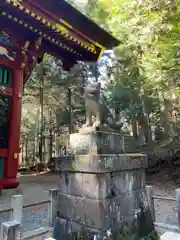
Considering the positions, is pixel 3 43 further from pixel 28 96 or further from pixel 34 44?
pixel 28 96

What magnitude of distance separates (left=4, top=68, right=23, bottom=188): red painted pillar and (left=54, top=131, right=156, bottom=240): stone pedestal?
96 cm

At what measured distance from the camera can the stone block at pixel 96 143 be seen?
3.41 m

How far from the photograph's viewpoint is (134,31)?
639 cm

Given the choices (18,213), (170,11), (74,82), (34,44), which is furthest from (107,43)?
(74,82)

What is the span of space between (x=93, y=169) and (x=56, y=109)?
11.5m

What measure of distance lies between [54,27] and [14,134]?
2251 mm

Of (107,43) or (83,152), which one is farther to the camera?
(107,43)

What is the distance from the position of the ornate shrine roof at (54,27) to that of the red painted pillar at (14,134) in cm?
86

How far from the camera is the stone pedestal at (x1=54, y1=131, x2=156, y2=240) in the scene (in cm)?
317

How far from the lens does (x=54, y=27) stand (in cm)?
382

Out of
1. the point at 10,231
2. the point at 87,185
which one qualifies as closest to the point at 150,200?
the point at 87,185

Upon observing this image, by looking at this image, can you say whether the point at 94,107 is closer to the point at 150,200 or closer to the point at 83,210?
the point at 83,210

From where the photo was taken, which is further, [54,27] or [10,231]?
[54,27]

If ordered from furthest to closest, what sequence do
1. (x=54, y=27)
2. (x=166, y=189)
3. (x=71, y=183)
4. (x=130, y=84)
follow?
(x=130, y=84)
(x=166, y=189)
(x=54, y=27)
(x=71, y=183)
